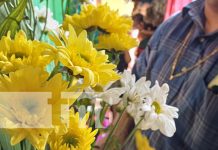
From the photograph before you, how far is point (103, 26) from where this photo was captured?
0.40 metres

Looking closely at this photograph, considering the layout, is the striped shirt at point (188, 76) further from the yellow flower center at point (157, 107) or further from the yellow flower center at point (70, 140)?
the yellow flower center at point (70, 140)

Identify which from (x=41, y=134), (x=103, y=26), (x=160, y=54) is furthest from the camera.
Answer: (x=160, y=54)

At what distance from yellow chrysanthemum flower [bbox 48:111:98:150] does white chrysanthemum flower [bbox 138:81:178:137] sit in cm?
9

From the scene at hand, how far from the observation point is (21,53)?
323 millimetres

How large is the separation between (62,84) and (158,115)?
0.48ft

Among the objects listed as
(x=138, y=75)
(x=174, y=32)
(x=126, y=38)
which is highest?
(x=126, y=38)

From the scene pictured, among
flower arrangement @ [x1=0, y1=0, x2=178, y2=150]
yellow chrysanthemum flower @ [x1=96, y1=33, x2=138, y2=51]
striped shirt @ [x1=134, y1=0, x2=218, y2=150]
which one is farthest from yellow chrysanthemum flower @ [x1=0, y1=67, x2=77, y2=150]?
striped shirt @ [x1=134, y1=0, x2=218, y2=150]

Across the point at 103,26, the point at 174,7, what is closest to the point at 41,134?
the point at 103,26

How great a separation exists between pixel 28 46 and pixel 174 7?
4.60 ft

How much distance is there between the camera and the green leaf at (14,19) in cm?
38

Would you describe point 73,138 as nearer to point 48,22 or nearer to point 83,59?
point 83,59

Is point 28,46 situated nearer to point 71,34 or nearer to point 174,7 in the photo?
point 71,34

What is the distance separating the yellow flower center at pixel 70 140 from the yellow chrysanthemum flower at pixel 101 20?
12cm

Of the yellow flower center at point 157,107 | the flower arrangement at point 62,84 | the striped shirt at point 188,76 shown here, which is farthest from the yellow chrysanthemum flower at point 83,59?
the striped shirt at point 188,76
